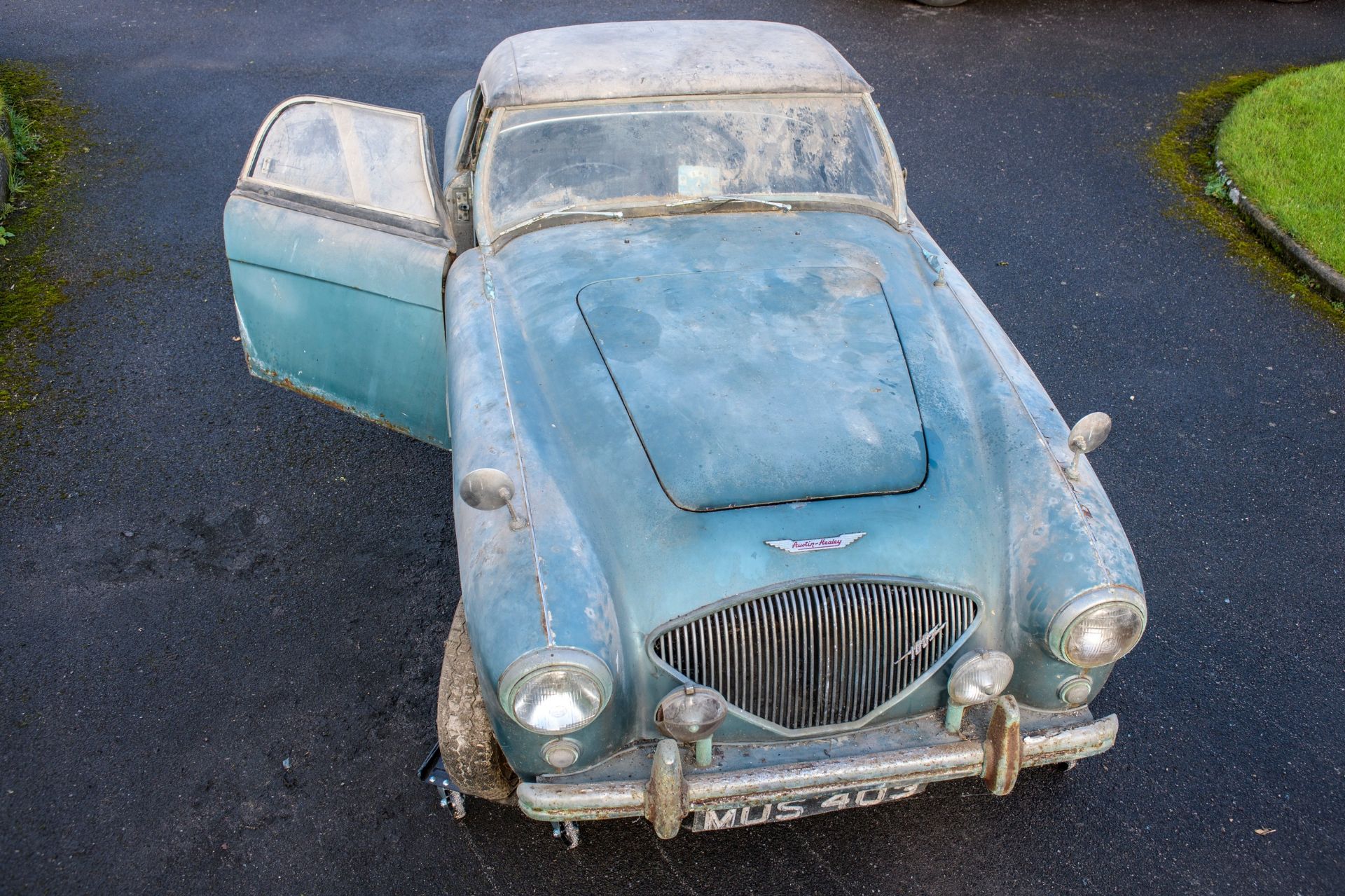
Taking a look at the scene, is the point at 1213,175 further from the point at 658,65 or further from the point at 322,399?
the point at 322,399

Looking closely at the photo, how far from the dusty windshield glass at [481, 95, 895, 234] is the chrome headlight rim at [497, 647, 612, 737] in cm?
209

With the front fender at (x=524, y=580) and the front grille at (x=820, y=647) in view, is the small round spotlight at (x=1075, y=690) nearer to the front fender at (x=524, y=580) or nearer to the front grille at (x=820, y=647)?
the front grille at (x=820, y=647)

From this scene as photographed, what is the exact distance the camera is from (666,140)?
4.20m

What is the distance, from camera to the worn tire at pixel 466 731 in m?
3.18

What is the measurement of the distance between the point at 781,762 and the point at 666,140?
249 cm

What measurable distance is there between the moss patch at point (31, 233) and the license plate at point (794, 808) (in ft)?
12.8

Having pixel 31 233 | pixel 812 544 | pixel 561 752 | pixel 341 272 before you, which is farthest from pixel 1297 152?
pixel 31 233

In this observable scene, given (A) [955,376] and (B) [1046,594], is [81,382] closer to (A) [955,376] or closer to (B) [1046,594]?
(A) [955,376]

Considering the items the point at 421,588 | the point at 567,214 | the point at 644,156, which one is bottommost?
the point at 421,588

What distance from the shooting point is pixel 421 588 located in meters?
4.32

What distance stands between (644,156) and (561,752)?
2418mm

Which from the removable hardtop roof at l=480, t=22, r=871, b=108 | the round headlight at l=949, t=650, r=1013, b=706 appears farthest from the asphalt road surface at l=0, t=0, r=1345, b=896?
the removable hardtop roof at l=480, t=22, r=871, b=108

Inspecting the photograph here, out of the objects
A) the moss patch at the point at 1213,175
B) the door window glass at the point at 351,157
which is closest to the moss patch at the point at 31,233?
the door window glass at the point at 351,157

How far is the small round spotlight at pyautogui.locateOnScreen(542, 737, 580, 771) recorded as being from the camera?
280cm
